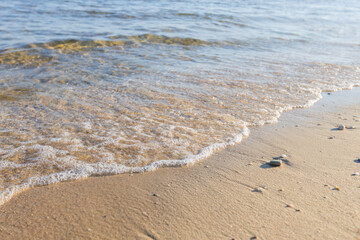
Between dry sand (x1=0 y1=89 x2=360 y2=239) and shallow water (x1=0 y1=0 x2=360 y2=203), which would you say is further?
shallow water (x1=0 y1=0 x2=360 y2=203)

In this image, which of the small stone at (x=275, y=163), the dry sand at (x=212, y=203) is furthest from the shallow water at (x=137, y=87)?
the small stone at (x=275, y=163)

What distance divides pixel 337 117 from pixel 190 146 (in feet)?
7.71

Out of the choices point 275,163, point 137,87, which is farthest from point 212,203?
point 137,87

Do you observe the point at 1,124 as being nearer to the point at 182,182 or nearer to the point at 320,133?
the point at 182,182

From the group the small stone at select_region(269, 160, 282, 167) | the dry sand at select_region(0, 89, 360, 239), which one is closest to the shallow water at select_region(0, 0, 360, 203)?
the dry sand at select_region(0, 89, 360, 239)

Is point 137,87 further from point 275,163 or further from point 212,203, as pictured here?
point 212,203

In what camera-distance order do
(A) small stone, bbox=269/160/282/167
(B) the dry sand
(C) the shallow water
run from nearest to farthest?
1. (B) the dry sand
2. (A) small stone, bbox=269/160/282/167
3. (C) the shallow water

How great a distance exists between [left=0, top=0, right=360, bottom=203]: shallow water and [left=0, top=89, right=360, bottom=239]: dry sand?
0.24 m

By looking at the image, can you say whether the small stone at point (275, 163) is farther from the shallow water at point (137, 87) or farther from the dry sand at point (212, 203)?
the shallow water at point (137, 87)

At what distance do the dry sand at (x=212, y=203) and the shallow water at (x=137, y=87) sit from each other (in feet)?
0.80

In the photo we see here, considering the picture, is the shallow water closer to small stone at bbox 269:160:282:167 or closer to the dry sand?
the dry sand

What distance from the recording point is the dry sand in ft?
6.70

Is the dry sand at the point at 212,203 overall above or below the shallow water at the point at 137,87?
below

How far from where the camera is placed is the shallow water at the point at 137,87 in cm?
304
